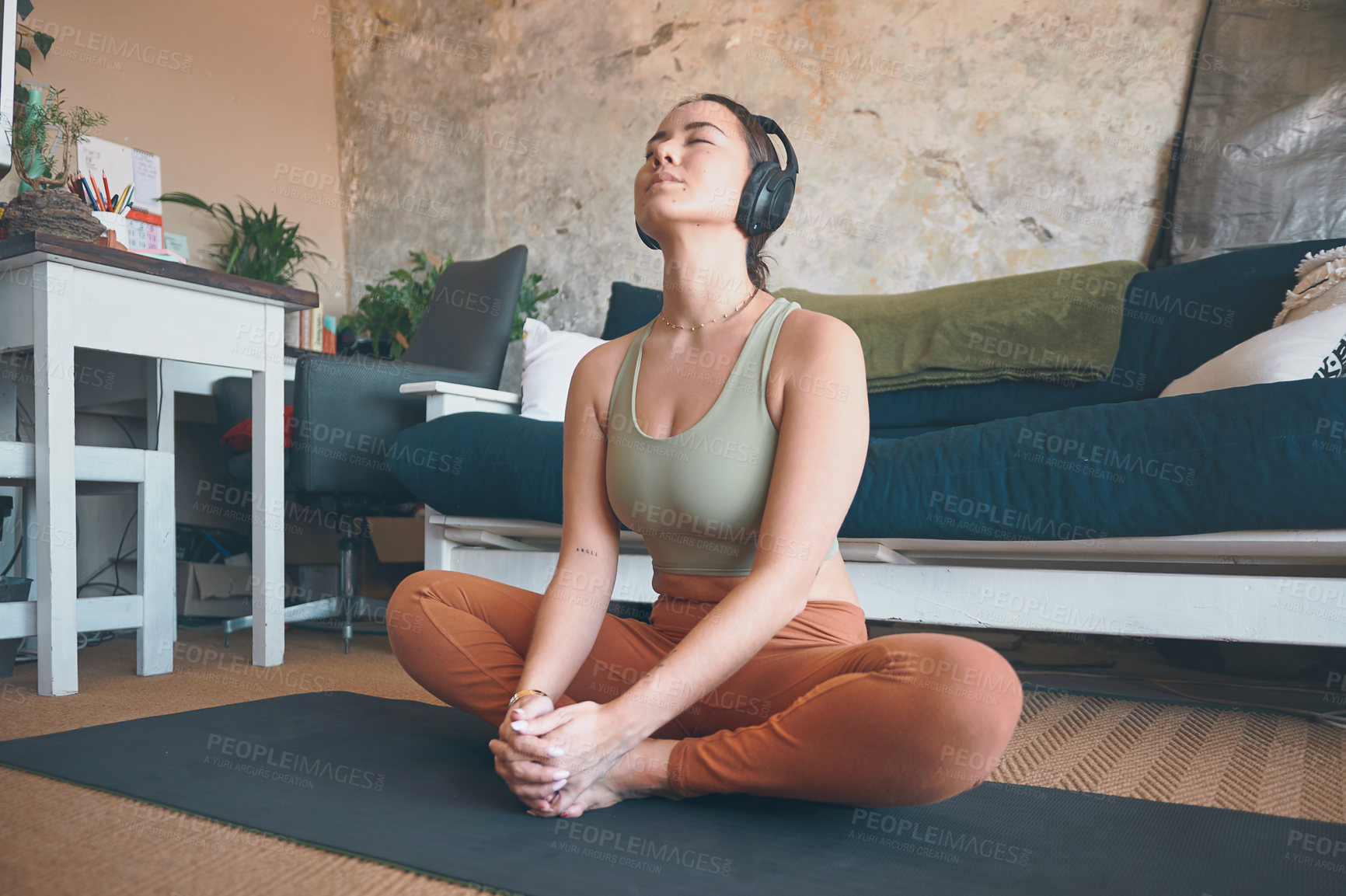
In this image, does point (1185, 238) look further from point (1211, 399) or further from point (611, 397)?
point (611, 397)

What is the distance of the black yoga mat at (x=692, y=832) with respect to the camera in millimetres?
792

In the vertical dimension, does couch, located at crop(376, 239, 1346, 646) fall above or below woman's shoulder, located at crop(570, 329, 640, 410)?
below

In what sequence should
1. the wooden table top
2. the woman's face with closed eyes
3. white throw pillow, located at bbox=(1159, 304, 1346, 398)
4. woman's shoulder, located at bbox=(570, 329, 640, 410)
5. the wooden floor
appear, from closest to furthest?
1. the wooden floor
2. the woman's face with closed eyes
3. woman's shoulder, located at bbox=(570, 329, 640, 410)
4. white throw pillow, located at bbox=(1159, 304, 1346, 398)
5. the wooden table top

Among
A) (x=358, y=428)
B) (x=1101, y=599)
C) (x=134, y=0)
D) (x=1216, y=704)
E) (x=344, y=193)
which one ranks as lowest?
(x=1216, y=704)

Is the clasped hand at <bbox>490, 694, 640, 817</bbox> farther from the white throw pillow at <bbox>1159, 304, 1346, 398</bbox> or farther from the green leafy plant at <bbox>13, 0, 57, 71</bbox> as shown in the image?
the green leafy plant at <bbox>13, 0, 57, 71</bbox>

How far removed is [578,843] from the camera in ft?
2.83

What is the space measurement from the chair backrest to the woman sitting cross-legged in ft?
4.71

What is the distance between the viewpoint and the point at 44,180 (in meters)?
1.93

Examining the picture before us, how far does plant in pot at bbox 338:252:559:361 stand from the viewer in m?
3.39

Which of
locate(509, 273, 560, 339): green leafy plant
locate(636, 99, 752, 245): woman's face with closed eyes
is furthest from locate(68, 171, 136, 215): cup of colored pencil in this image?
locate(636, 99, 752, 245): woman's face with closed eyes

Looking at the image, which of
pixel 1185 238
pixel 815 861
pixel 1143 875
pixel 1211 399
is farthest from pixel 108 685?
pixel 1185 238

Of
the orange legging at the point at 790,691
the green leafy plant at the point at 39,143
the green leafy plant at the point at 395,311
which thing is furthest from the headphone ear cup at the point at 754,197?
the green leafy plant at the point at 395,311

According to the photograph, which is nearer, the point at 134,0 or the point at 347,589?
the point at 347,589

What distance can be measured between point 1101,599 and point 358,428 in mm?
1748
